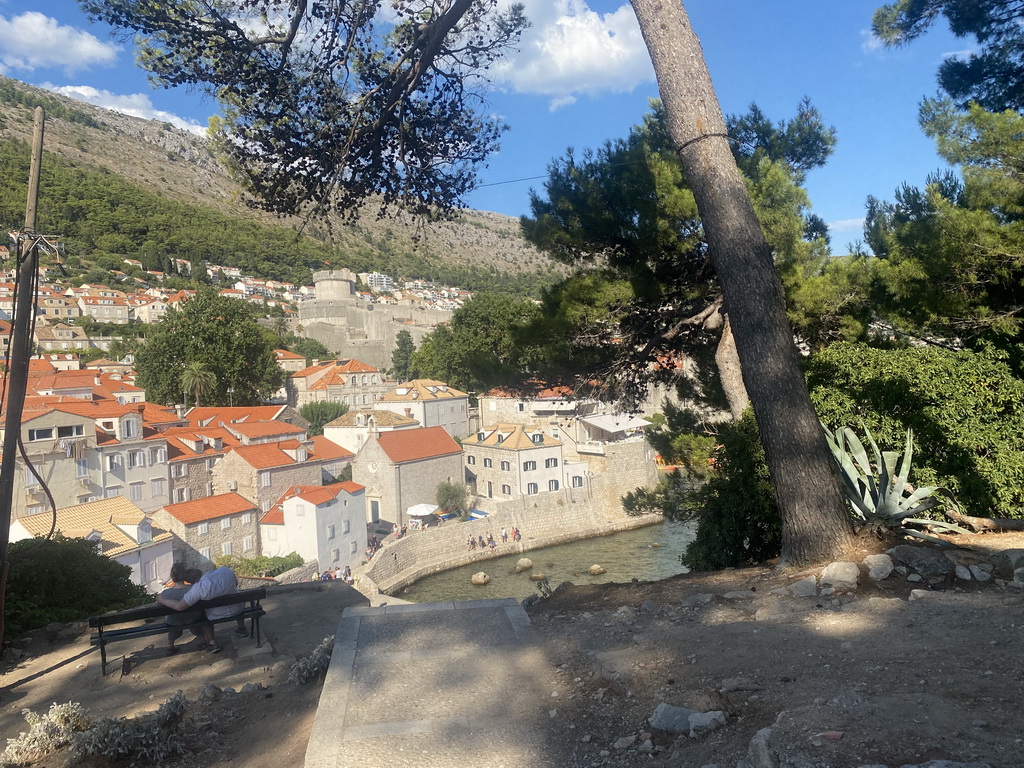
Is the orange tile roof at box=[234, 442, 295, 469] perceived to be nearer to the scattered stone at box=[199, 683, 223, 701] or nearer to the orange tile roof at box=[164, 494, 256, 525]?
the orange tile roof at box=[164, 494, 256, 525]

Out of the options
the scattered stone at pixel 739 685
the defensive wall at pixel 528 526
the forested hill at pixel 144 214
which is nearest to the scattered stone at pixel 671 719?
the scattered stone at pixel 739 685

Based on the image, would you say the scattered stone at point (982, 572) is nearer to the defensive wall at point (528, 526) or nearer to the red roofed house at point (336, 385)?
the defensive wall at point (528, 526)

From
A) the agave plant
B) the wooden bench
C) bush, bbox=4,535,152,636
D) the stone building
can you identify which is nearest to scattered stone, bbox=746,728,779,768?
the agave plant

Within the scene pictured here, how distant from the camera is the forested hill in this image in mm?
76688

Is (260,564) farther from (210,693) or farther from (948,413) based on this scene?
(948,413)

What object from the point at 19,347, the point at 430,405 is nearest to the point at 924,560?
the point at 19,347

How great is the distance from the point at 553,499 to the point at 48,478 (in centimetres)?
1767

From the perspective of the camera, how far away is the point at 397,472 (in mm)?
28859

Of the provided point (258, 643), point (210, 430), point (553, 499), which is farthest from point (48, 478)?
point (258, 643)

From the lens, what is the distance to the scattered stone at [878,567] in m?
4.00

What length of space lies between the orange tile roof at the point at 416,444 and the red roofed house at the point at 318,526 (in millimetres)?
4861

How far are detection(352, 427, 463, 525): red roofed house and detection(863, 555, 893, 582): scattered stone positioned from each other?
25670mm

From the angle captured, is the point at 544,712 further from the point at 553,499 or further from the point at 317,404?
the point at 317,404

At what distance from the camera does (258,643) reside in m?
5.02
